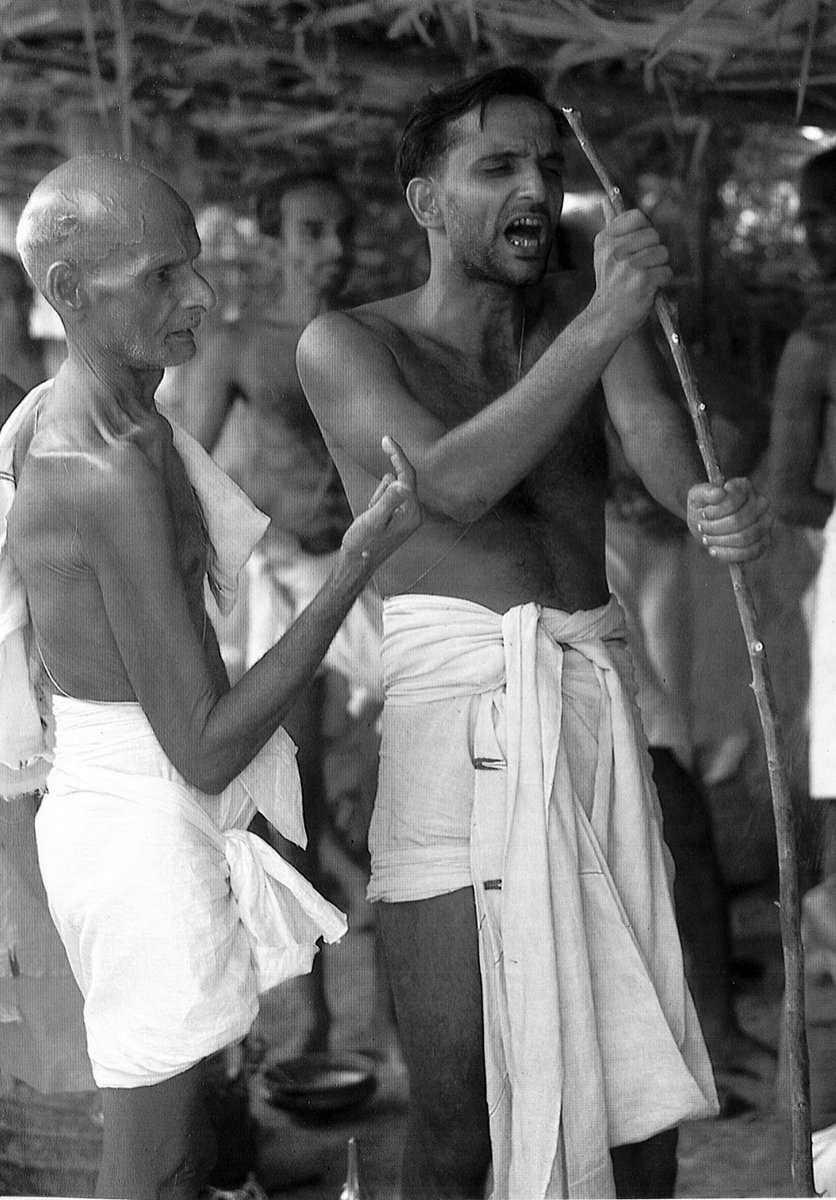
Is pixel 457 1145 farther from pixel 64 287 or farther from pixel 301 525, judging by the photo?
pixel 64 287

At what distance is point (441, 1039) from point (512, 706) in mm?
537

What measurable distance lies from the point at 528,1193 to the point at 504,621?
0.85 m

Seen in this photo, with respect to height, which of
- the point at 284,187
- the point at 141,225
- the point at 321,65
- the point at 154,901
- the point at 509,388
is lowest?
the point at 154,901

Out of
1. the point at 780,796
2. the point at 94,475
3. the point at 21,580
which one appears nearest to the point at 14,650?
the point at 21,580

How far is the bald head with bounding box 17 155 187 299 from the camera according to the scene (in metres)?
2.16

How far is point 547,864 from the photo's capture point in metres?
2.28

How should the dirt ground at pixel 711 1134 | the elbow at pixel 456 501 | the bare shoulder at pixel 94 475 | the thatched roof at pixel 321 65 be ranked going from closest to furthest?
the bare shoulder at pixel 94 475
the elbow at pixel 456 501
the thatched roof at pixel 321 65
the dirt ground at pixel 711 1134

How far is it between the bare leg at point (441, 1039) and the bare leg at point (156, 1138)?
334 millimetres

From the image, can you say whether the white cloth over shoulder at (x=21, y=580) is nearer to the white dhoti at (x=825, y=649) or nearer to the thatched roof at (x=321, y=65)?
the thatched roof at (x=321, y=65)

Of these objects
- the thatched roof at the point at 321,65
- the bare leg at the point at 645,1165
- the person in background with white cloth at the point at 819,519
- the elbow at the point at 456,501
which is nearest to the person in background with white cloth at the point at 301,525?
the thatched roof at the point at 321,65

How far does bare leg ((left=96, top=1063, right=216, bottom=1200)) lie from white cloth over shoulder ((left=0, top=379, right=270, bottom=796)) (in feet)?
1.60

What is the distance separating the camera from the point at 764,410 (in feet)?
8.25

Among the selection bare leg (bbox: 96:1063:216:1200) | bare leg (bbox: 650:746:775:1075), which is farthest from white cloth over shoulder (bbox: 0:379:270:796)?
bare leg (bbox: 650:746:775:1075)

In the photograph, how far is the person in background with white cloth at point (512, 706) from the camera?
7.54ft
